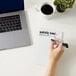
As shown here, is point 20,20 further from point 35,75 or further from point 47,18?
point 35,75

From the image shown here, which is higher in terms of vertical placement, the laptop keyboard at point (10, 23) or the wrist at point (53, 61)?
the laptop keyboard at point (10, 23)

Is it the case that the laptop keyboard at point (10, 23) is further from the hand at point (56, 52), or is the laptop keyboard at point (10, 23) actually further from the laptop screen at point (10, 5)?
the hand at point (56, 52)

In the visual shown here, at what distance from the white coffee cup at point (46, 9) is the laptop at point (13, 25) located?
0.29ft

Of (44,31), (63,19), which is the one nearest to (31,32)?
(44,31)

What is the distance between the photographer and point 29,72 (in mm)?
1136

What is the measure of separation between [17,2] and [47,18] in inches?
6.7

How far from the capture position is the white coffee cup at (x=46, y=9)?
1221 millimetres

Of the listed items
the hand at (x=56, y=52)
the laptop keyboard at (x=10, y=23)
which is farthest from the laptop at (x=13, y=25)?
the hand at (x=56, y=52)

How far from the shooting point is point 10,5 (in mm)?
1227

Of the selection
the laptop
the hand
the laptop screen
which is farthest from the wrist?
the laptop screen

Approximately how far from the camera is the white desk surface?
114 cm

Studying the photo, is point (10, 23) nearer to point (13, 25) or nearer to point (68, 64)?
point (13, 25)

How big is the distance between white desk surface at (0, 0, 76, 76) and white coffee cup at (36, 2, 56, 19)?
0.10ft

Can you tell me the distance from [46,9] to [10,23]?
194 millimetres
